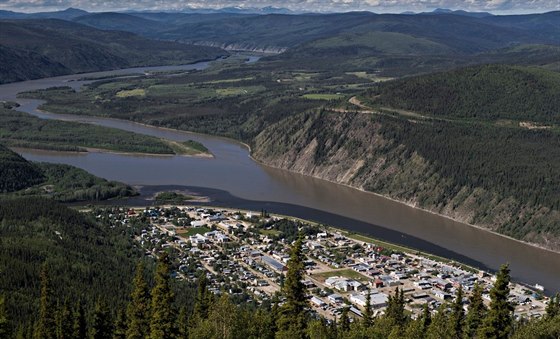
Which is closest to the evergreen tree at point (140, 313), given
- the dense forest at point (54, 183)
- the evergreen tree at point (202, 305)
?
the evergreen tree at point (202, 305)

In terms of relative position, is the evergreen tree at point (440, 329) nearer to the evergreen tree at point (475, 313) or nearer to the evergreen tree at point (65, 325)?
the evergreen tree at point (475, 313)

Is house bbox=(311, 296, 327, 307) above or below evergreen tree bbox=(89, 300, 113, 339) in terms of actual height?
below

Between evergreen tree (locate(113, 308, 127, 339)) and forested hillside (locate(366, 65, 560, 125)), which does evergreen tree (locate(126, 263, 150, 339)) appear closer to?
evergreen tree (locate(113, 308, 127, 339))

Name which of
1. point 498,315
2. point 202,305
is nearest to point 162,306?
point 202,305

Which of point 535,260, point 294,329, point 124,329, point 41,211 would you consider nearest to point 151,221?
point 41,211

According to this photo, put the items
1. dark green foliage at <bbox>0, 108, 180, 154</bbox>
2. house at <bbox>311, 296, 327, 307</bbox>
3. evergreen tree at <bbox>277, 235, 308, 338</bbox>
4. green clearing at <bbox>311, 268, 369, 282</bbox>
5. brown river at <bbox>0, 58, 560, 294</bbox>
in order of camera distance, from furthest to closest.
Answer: dark green foliage at <bbox>0, 108, 180, 154</bbox>
brown river at <bbox>0, 58, 560, 294</bbox>
green clearing at <bbox>311, 268, 369, 282</bbox>
house at <bbox>311, 296, 327, 307</bbox>
evergreen tree at <bbox>277, 235, 308, 338</bbox>

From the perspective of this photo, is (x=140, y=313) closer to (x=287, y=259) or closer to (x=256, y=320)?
(x=256, y=320)

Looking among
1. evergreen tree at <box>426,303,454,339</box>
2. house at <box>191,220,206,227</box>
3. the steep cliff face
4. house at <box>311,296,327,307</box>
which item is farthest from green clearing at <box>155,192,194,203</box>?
evergreen tree at <box>426,303,454,339</box>
